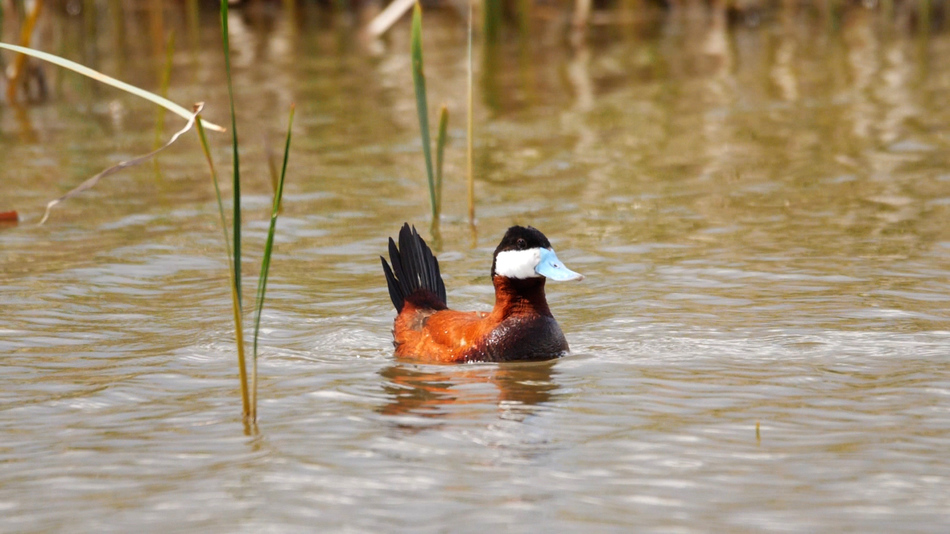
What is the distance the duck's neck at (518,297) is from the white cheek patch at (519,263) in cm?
3

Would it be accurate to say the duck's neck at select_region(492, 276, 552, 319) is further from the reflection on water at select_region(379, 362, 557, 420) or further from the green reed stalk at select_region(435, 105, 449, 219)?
the green reed stalk at select_region(435, 105, 449, 219)

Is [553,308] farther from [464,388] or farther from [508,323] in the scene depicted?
[464,388]

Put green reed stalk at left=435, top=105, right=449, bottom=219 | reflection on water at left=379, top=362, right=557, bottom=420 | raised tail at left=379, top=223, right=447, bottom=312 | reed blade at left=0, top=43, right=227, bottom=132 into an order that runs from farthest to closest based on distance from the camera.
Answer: green reed stalk at left=435, top=105, right=449, bottom=219 → raised tail at left=379, top=223, right=447, bottom=312 → reflection on water at left=379, top=362, right=557, bottom=420 → reed blade at left=0, top=43, right=227, bottom=132

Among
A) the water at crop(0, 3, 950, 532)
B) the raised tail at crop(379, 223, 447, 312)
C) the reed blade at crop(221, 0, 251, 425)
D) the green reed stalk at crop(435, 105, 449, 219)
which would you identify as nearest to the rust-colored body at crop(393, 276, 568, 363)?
the water at crop(0, 3, 950, 532)

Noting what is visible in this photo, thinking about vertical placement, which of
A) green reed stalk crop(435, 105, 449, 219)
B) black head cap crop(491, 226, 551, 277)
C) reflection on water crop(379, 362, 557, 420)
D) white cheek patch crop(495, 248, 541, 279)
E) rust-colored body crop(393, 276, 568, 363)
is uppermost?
green reed stalk crop(435, 105, 449, 219)

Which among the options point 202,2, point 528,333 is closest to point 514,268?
point 528,333

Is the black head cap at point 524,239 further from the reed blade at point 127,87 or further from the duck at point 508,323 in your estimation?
the reed blade at point 127,87

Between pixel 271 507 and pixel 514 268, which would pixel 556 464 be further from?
pixel 514 268

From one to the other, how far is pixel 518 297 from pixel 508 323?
0.45ft

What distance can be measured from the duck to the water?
107 millimetres

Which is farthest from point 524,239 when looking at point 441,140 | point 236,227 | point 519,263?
point 441,140

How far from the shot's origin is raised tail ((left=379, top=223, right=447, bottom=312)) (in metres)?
6.34

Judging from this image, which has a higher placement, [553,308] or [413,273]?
[413,273]

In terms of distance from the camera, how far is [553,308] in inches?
275
